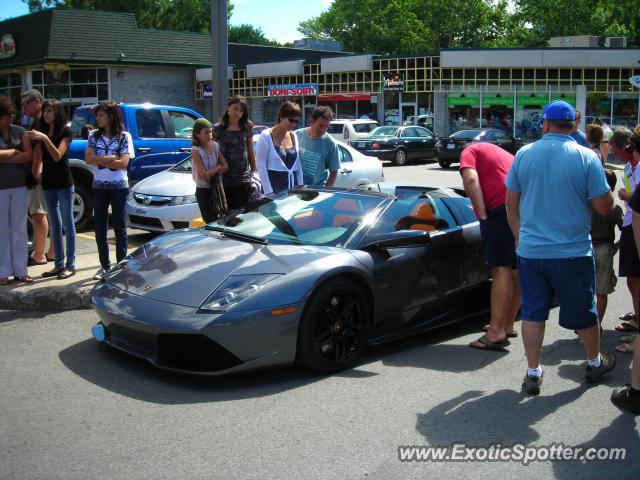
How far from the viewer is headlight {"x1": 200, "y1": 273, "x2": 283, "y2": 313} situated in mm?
4484

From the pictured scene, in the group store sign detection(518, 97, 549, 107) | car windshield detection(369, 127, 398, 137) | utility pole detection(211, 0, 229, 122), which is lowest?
car windshield detection(369, 127, 398, 137)

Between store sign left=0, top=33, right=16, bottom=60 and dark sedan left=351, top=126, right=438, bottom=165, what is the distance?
19.7 metres

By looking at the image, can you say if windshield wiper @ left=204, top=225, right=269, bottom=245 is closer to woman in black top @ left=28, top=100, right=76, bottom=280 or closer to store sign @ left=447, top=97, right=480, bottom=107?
woman in black top @ left=28, top=100, right=76, bottom=280

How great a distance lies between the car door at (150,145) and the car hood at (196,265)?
5.81 m

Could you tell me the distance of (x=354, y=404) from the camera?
4305 mm

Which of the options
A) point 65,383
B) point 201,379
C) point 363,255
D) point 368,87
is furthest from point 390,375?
point 368,87

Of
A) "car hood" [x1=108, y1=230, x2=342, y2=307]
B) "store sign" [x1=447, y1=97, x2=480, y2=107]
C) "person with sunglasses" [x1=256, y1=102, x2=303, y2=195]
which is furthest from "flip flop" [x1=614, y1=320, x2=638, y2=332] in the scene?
"store sign" [x1=447, y1=97, x2=480, y2=107]

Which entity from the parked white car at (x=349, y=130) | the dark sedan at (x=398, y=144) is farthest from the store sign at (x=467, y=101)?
the parked white car at (x=349, y=130)

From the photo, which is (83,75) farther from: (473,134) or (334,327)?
(334,327)

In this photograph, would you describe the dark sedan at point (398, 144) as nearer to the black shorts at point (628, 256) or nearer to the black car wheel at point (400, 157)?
the black car wheel at point (400, 157)

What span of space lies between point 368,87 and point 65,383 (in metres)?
32.7

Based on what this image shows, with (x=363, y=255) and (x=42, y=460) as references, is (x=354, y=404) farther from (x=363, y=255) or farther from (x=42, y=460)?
(x=42, y=460)

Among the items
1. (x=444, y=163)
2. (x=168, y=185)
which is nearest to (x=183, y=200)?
(x=168, y=185)

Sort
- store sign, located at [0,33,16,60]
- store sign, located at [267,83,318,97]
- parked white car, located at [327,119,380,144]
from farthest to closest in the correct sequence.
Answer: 1. store sign, located at [267,83,318,97]
2. store sign, located at [0,33,16,60]
3. parked white car, located at [327,119,380,144]
